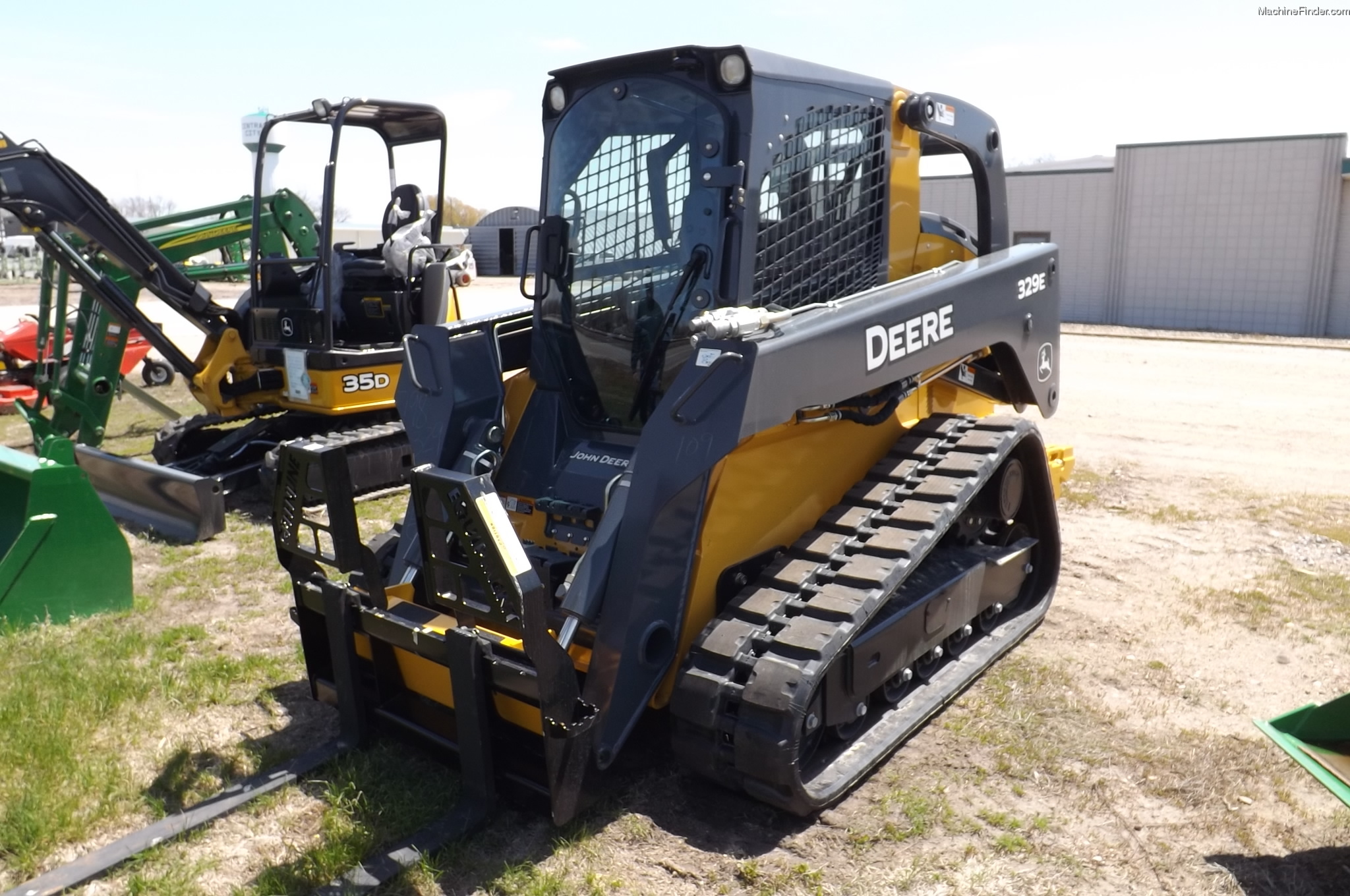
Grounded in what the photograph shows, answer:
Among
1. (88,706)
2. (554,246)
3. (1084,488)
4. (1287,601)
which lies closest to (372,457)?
(88,706)

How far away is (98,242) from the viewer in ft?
25.5

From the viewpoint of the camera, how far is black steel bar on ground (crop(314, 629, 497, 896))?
3.08 meters

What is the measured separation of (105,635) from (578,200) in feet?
9.52

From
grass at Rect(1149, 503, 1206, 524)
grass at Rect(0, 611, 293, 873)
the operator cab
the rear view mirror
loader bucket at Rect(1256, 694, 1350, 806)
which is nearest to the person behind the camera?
loader bucket at Rect(1256, 694, 1350, 806)

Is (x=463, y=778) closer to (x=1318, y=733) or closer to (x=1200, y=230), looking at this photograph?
(x=1318, y=733)

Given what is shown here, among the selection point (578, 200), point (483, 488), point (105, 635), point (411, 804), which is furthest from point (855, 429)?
point (105, 635)

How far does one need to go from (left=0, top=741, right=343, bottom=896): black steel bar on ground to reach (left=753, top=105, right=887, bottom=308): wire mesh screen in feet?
7.36

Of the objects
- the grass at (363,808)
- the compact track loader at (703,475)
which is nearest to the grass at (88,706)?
the compact track loader at (703,475)

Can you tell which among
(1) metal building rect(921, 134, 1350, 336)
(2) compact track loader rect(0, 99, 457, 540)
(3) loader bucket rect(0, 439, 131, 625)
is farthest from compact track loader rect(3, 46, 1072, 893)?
(1) metal building rect(921, 134, 1350, 336)

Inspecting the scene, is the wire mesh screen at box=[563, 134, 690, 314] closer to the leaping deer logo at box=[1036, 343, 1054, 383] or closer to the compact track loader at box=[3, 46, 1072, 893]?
the compact track loader at box=[3, 46, 1072, 893]

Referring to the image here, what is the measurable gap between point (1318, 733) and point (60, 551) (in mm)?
5032

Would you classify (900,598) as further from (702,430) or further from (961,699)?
(702,430)

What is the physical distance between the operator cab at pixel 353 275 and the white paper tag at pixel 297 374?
0.05 m

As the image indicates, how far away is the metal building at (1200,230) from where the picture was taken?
2077cm
